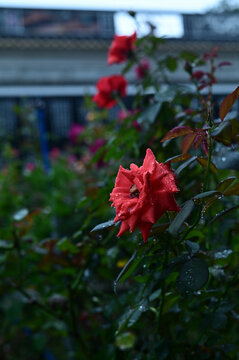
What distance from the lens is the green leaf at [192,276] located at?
0.46 metres

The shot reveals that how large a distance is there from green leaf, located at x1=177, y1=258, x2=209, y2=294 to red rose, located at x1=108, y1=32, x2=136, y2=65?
0.78 meters

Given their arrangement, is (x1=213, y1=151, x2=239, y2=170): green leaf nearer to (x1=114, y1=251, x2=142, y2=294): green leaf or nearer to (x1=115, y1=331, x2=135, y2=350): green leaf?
(x1=114, y1=251, x2=142, y2=294): green leaf

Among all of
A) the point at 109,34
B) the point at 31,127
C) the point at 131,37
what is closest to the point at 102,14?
the point at 109,34

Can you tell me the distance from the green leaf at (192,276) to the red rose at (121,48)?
0.78m

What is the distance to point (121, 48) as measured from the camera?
1167 millimetres

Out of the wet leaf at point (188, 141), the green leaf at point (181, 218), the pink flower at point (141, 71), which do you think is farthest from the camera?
the pink flower at point (141, 71)

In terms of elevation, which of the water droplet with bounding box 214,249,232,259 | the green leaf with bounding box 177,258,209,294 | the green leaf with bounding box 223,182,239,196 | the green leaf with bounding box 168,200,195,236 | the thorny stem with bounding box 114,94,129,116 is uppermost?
the thorny stem with bounding box 114,94,129,116

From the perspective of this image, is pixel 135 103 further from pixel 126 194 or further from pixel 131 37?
pixel 126 194

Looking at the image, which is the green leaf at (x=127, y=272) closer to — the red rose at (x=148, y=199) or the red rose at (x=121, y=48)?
the red rose at (x=148, y=199)

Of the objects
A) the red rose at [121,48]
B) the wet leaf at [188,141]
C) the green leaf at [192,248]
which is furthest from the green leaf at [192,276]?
the red rose at [121,48]

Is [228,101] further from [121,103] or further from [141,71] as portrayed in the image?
[141,71]

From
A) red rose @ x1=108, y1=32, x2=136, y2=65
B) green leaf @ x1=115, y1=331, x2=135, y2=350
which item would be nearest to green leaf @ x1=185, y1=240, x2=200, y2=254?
green leaf @ x1=115, y1=331, x2=135, y2=350

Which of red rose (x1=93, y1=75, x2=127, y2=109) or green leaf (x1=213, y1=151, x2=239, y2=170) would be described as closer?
green leaf (x1=213, y1=151, x2=239, y2=170)

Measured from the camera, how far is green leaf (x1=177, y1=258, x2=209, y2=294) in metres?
0.46
